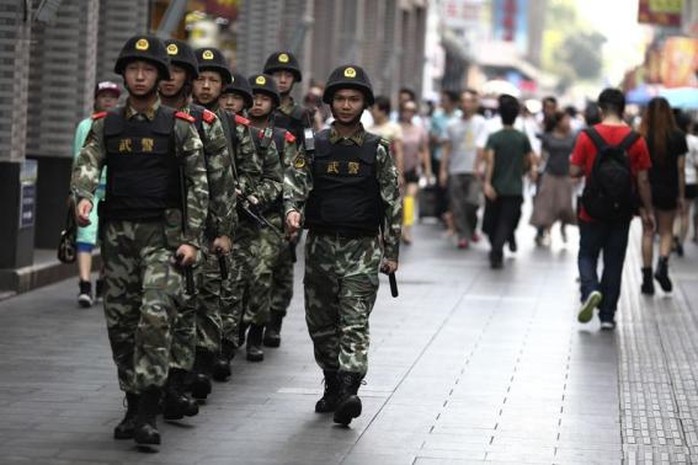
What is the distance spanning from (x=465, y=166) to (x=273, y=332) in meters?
10.6

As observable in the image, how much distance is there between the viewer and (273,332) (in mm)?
12680

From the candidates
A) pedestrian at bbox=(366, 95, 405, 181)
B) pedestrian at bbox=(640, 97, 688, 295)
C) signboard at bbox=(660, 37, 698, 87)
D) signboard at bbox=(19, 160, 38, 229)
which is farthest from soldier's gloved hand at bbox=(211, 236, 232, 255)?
signboard at bbox=(660, 37, 698, 87)

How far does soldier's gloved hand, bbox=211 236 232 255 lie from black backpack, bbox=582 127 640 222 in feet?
17.5

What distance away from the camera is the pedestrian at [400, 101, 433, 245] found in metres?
23.4

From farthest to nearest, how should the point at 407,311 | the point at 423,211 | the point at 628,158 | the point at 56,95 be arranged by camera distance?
the point at 423,211, the point at 56,95, the point at 407,311, the point at 628,158

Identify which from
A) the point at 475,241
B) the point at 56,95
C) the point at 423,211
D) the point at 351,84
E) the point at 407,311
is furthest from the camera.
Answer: the point at 423,211

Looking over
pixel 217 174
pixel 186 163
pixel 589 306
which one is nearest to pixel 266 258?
pixel 217 174

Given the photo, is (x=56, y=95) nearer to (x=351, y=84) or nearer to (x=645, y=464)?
(x=351, y=84)

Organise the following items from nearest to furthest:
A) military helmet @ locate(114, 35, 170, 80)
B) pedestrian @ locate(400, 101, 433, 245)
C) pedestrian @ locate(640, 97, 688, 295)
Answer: military helmet @ locate(114, 35, 170, 80) → pedestrian @ locate(640, 97, 688, 295) → pedestrian @ locate(400, 101, 433, 245)

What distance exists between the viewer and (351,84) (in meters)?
9.62

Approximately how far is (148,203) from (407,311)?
6762 millimetres

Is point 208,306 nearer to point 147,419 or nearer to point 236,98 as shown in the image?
point 236,98

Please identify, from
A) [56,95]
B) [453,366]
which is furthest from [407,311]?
[56,95]

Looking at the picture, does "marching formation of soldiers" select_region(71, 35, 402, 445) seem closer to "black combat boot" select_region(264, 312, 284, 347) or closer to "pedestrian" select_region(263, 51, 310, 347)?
"pedestrian" select_region(263, 51, 310, 347)
